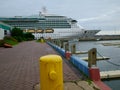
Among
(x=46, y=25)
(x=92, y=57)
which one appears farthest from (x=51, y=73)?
(x=46, y=25)

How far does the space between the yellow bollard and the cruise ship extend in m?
75.4

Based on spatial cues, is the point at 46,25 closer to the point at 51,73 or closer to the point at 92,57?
the point at 92,57

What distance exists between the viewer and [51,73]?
455 centimetres

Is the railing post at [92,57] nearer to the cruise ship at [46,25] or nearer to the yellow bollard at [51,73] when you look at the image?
the yellow bollard at [51,73]

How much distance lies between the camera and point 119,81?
8.34 meters

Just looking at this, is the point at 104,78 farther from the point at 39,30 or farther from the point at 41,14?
the point at 41,14

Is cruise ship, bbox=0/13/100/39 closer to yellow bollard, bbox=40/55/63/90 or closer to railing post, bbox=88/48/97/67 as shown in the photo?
railing post, bbox=88/48/97/67

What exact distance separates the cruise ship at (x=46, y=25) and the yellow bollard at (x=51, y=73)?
75.4m

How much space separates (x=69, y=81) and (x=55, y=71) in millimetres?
2247

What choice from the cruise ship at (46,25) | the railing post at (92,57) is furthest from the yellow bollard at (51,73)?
the cruise ship at (46,25)

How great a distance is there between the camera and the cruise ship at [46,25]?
80.8 m

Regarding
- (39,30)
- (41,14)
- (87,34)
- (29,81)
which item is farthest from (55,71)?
(87,34)

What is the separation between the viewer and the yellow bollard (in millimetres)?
4562

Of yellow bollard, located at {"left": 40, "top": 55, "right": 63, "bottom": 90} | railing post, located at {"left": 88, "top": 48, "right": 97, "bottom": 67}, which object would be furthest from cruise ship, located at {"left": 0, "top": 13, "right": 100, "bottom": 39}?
yellow bollard, located at {"left": 40, "top": 55, "right": 63, "bottom": 90}
